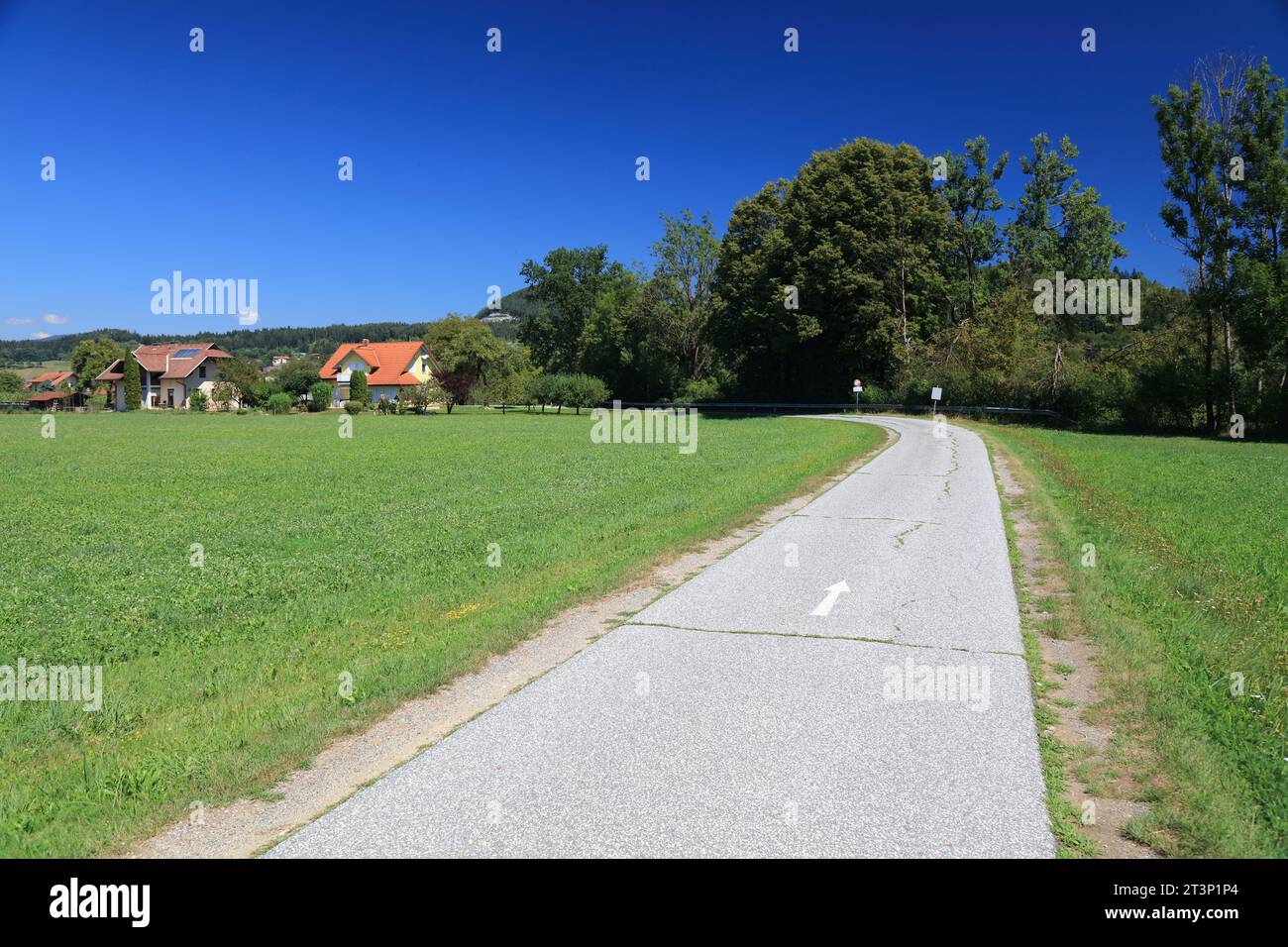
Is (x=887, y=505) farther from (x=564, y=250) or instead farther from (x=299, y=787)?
(x=564, y=250)

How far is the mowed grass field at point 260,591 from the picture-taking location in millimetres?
4641

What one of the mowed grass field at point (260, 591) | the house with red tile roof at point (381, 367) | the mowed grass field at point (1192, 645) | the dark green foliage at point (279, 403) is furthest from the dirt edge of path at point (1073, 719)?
the house with red tile roof at point (381, 367)

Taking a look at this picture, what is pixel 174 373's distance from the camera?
89375mm

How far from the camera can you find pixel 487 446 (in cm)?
3256

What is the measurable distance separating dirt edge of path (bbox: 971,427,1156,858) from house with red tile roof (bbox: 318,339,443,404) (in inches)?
3551

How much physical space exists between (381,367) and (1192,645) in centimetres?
10048

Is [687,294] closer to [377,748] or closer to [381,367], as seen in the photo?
[381,367]

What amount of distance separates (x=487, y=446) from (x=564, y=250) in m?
70.0

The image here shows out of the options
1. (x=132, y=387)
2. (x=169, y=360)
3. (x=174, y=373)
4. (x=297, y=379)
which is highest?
(x=169, y=360)

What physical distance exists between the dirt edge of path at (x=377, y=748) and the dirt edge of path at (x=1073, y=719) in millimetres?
3683

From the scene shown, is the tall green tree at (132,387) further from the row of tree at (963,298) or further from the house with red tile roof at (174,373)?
the row of tree at (963,298)

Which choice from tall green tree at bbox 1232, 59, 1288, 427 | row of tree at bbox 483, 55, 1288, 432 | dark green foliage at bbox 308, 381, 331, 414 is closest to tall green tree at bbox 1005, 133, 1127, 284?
row of tree at bbox 483, 55, 1288, 432

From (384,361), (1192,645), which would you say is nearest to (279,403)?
(384,361)

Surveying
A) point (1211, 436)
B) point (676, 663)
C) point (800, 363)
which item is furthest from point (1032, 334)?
point (676, 663)
